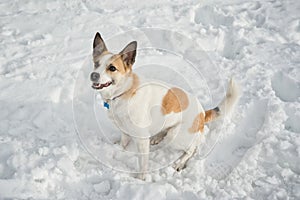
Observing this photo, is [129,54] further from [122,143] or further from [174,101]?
[122,143]

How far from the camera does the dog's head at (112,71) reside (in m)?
2.60

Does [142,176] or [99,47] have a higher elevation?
[99,47]

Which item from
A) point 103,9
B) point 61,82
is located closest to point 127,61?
point 61,82

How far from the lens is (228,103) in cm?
306

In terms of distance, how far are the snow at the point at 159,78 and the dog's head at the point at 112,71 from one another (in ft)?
2.65

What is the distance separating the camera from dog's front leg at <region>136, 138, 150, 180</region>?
2859 millimetres

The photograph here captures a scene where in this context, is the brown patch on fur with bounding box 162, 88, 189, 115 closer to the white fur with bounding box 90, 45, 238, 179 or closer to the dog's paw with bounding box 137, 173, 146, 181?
the white fur with bounding box 90, 45, 238, 179

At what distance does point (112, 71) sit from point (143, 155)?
32.6 inches

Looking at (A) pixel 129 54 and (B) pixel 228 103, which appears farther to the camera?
(B) pixel 228 103

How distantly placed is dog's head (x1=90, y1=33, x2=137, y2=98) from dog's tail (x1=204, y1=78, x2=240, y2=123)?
936 mm

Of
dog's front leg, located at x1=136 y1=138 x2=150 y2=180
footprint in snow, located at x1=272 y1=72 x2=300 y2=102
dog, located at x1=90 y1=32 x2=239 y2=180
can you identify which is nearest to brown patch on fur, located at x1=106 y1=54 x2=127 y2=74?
dog, located at x1=90 y1=32 x2=239 y2=180

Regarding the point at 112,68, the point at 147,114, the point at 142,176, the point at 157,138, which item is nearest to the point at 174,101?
the point at 147,114

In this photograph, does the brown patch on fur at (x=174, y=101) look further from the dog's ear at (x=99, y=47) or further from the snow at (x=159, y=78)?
the dog's ear at (x=99, y=47)

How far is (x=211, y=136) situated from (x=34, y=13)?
3757mm
